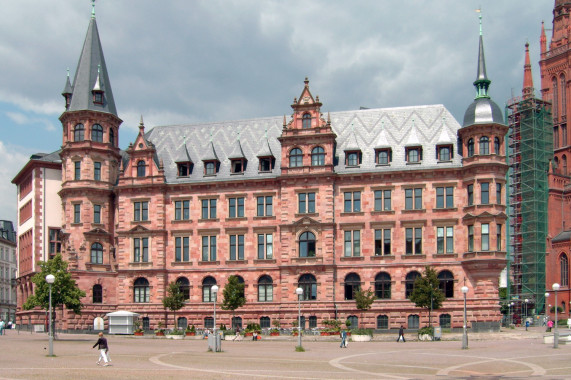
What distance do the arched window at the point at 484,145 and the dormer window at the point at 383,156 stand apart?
8.68 meters

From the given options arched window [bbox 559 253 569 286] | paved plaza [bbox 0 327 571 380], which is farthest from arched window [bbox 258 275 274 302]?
arched window [bbox 559 253 569 286]

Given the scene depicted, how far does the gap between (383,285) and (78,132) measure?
35.4 meters

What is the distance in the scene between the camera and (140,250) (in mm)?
78500

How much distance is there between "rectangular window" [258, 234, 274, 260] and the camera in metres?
76.1

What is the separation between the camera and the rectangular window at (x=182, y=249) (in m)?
78.1

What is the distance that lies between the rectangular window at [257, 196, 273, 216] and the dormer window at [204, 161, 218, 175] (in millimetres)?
5909

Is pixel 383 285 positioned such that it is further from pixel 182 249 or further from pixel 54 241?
pixel 54 241

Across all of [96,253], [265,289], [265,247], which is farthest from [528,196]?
[96,253]

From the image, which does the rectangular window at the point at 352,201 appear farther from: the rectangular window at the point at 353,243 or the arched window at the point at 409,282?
the arched window at the point at 409,282

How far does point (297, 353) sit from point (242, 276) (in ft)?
100

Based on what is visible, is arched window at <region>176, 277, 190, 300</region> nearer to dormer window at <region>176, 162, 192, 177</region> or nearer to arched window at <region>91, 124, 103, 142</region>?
dormer window at <region>176, 162, 192, 177</region>

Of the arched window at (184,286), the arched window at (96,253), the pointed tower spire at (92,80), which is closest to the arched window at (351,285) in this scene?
the arched window at (184,286)

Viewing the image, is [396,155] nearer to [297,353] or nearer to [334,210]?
[334,210]

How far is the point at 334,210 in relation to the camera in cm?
7456
